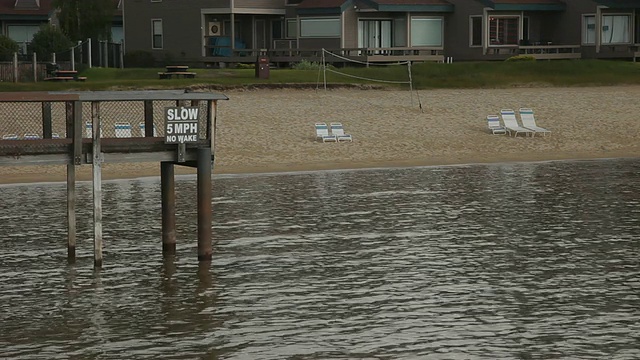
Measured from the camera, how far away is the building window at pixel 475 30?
219ft

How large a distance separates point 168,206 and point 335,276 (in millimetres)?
3727

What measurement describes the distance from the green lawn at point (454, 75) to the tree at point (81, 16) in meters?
14.1

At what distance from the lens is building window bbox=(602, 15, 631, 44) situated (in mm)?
66250

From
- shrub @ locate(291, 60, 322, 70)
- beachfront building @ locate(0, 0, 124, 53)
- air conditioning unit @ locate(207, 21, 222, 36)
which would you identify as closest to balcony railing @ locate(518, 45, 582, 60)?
shrub @ locate(291, 60, 322, 70)

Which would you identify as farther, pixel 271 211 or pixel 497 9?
pixel 497 9

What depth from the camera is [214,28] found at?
69.8 m

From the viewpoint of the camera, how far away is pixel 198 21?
69062 millimetres

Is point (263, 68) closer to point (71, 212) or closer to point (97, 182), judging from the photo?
point (71, 212)

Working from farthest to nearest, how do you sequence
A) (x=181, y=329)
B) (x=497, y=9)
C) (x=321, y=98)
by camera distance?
1. (x=497, y=9)
2. (x=321, y=98)
3. (x=181, y=329)

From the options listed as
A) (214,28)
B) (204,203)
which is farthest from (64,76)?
(204,203)

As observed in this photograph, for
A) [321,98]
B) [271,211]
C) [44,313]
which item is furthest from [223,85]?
[44,313]

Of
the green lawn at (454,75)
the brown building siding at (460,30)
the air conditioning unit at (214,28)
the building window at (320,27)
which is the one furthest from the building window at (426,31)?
the green lawn at (454,75)

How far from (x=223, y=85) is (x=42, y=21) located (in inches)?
1162

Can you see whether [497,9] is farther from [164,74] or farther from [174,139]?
[174,139]
